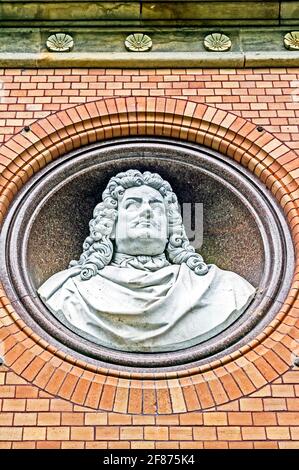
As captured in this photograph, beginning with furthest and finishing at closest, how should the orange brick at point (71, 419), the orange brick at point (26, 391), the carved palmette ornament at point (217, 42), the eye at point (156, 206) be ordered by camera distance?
the carved palmette ornament at point (217, 42) < the eye at point (156, 206) < the orange brick at point (26, 391) < the orange brick at point (71, 419)

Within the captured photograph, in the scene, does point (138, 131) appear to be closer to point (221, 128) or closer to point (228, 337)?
point (221, 128)

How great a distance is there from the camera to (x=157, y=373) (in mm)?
5523

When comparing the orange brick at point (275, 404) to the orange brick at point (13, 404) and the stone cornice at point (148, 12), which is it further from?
the stone cornice at point (148, 12)

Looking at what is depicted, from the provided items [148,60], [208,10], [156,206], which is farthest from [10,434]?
[208,10]

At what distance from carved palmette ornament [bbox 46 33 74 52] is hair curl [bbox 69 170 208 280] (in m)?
1.36

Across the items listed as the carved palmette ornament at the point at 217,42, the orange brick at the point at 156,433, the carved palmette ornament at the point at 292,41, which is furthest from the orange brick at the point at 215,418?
the carved palmette ornament at the point at 292,41

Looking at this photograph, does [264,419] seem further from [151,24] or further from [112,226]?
[151,24]

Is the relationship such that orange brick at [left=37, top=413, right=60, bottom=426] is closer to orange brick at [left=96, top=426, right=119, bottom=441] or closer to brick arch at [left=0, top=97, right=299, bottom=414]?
brick arch at [left=0, top=97, right=299, bottom=414]

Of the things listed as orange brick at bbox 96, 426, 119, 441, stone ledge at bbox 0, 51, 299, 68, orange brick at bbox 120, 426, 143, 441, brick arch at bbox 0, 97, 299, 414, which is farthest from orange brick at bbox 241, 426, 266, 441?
stone ledge at bbox 0, 51, 299, 68

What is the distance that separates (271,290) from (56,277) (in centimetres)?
173

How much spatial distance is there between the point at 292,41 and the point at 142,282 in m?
2.87

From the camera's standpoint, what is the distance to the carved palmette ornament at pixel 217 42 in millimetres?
7441

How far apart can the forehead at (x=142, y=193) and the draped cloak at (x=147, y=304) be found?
2.47 feet
